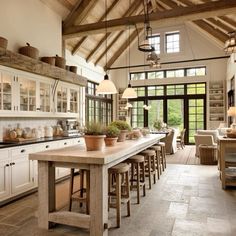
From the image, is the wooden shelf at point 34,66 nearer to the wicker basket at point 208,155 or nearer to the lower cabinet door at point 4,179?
the lower cabinet door at point 4,179

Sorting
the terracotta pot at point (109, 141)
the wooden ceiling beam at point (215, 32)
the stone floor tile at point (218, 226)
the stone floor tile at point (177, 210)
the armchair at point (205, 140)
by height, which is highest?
the wooden ceiling beam at point (215, 32)

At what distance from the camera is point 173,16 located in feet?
19.0

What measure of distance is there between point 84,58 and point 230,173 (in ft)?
21.2

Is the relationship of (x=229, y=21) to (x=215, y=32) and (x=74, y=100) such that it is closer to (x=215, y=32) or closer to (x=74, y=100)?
(x=215, y=32)

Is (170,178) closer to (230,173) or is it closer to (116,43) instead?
(230,173)

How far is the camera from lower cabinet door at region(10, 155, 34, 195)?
3668 millimetres

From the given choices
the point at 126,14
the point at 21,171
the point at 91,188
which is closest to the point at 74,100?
the point at 21,171

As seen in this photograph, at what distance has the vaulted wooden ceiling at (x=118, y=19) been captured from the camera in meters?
5.59

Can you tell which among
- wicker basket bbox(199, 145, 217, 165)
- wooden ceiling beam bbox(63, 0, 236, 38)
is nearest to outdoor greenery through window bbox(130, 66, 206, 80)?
Result: wicker basket bbox(199, 145, 217, 165)

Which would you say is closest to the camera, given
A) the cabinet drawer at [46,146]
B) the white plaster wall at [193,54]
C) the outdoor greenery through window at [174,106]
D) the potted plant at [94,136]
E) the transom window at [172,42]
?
the potted plant at [94,136]

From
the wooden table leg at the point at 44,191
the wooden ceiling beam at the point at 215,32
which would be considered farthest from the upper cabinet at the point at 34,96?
the wooden ceiling beam at the point at 215,32

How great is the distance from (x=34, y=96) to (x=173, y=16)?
380cm

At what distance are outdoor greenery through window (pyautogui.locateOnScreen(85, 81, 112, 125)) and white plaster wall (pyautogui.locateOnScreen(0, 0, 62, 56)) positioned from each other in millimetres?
3473

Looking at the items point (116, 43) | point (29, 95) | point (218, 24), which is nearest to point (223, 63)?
point (218, 24)
